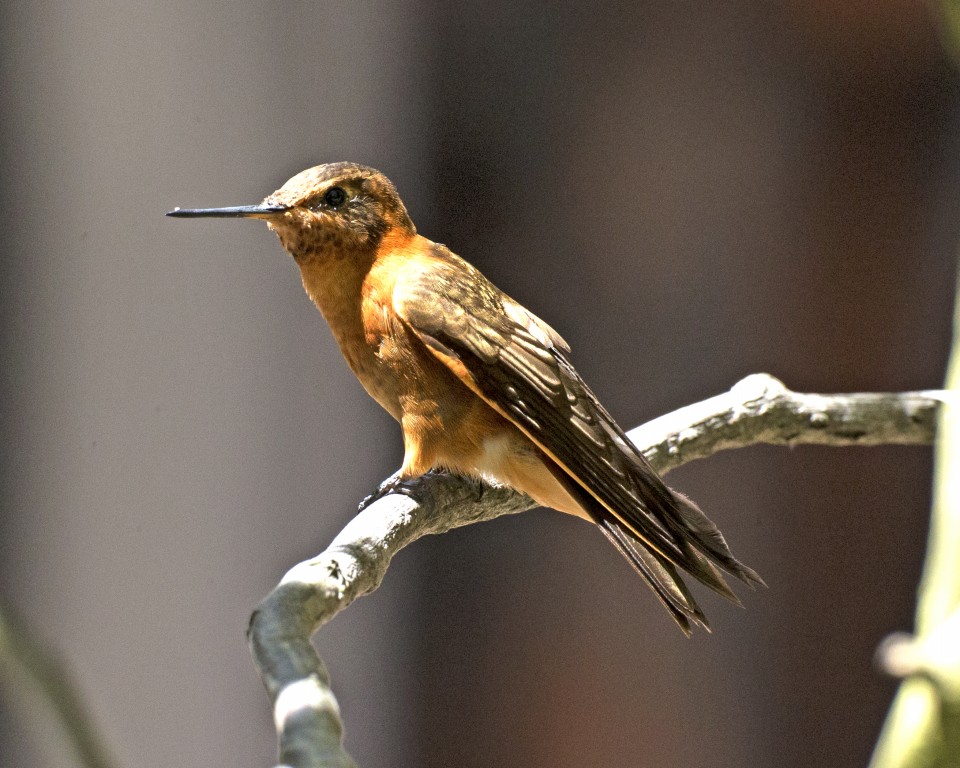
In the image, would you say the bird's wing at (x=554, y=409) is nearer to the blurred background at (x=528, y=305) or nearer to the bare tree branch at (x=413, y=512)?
the bare tree branch at (x=413, y=512)

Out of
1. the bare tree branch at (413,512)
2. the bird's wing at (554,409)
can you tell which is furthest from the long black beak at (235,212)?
the bare tree branch at (413,512)

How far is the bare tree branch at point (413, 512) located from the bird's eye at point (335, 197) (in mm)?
401

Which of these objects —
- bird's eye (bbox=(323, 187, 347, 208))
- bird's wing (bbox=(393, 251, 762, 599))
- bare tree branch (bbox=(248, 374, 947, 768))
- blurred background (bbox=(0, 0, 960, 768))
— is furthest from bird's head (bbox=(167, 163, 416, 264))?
blurred background (bbox=(0, 0, 960, 768))

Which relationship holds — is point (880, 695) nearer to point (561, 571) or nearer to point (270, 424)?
point (561, 571)

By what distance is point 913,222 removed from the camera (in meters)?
3.18

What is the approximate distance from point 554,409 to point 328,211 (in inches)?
16.4

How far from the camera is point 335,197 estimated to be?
1.61m

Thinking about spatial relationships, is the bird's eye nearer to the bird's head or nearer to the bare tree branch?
the bird's head

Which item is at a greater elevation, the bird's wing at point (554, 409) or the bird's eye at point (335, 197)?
the bird's eye at point (335, 197)

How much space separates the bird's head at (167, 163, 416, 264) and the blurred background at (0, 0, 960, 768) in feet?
4.32

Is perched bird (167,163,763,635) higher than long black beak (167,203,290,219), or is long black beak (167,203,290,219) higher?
→ long black beak (167,203,290,219)

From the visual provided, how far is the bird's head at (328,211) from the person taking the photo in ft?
5.16

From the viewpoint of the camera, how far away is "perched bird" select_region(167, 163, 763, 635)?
4.88ft

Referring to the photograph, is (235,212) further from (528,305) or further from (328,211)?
(528,305)
